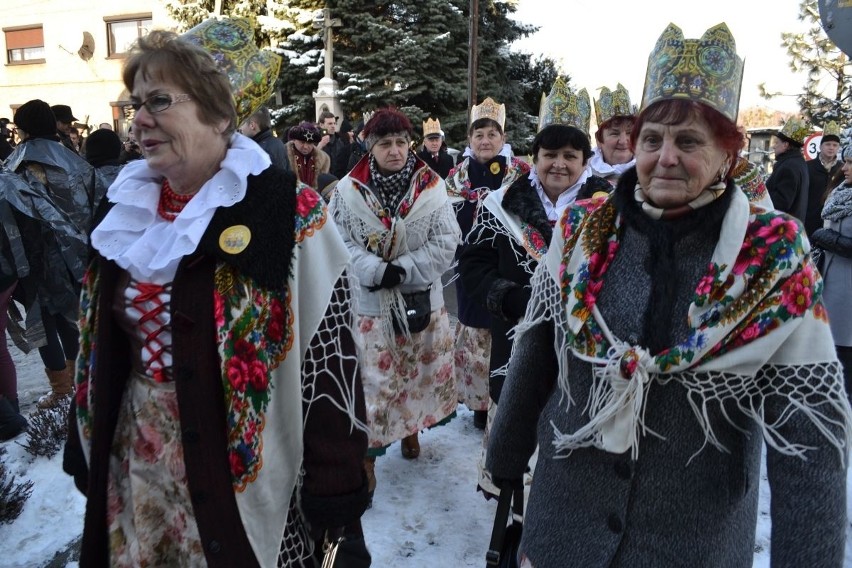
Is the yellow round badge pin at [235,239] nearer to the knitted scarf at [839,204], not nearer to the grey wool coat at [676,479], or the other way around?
the grey wool coat at [676,479]

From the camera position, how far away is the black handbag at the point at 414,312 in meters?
3.83

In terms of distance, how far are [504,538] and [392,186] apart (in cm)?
245

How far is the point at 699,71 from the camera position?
1.54 metres

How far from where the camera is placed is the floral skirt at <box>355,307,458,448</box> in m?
3.80

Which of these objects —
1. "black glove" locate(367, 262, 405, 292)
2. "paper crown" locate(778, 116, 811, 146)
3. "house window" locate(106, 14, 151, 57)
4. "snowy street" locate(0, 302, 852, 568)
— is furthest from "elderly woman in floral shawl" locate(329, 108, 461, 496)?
"house window" locate(106, 14, 151, 57)

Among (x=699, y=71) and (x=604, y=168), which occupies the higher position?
(x=699, y=71)

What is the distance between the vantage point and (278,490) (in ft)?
5.75

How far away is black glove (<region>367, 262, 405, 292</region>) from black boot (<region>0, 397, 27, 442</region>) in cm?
261

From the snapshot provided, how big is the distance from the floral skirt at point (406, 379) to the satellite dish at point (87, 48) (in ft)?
78.1

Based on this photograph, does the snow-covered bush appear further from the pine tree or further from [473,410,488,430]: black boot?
the pine tree

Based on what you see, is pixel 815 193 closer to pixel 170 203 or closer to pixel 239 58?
pixel 239 58

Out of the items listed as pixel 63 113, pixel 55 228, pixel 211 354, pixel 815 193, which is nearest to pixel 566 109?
pixel 211 354

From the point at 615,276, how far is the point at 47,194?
4.31m

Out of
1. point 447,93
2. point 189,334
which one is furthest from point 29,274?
point 447,93
